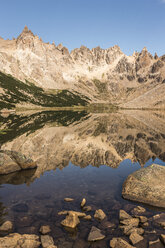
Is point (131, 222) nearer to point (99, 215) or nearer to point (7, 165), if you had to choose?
point (99, 215)

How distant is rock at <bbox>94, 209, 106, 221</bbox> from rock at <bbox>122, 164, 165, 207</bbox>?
4802mm

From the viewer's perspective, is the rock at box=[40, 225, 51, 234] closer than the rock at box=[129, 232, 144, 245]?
No

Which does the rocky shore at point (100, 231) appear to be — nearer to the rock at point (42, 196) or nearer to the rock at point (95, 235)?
the rock at point (95, 235)

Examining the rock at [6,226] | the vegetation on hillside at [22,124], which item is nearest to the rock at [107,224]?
the rock at [6,226]

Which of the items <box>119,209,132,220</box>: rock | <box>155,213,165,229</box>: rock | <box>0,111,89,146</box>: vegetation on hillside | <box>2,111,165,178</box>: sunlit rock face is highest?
<box>0,111,89,146</box>: vegetation on hillside

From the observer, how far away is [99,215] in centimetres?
1816

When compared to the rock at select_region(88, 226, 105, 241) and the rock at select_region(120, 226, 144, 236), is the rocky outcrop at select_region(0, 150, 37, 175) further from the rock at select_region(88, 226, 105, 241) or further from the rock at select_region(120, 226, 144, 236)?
the rock at select_region(120, 226, 144, 236)

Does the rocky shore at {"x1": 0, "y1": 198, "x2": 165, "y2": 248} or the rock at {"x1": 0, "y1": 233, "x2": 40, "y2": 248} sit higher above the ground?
the rock at {"x1": 0, "y1": 233, "x2": 40, "y2": 248}

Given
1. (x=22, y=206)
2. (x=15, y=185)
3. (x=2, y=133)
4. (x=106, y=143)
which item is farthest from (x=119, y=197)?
(x=2, y=133)

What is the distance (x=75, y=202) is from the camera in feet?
69.2

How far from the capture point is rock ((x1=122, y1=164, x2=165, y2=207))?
2128cm

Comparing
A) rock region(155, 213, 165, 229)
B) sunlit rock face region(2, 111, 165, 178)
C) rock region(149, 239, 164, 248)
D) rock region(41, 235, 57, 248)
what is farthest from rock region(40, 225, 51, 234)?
sunlit rock face region(2, 111, 165, 178)

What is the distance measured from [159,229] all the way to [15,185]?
17.6 metres

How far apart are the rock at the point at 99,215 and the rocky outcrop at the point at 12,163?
16.3 metres
